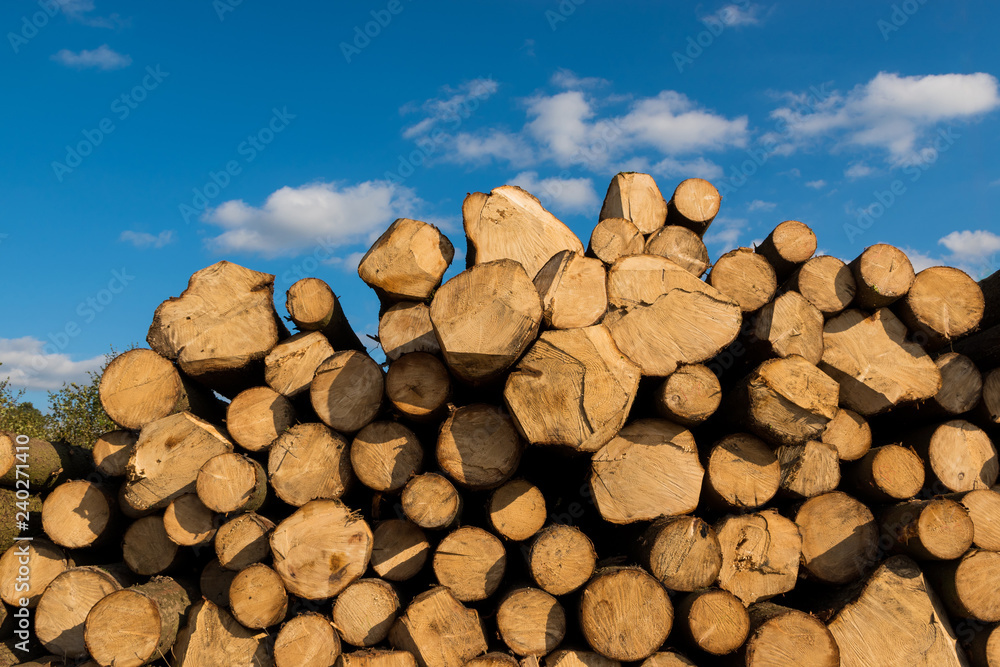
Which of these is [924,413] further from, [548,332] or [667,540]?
[548,332]

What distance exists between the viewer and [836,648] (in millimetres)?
3160

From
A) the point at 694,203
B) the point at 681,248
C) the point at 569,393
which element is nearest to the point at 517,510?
the point at 569,393

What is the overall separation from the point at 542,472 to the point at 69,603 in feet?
10.6

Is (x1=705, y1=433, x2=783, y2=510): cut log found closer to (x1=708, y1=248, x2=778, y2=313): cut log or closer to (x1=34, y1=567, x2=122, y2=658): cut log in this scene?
(x1=708, y1=248, x2=778, y2=313): cut log

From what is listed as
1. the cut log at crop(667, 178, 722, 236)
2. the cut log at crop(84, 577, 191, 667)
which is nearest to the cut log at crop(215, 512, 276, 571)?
the cut log at crop(84, 577, 191, 667)

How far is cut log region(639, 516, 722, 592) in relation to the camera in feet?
10.4

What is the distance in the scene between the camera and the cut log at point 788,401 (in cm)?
331

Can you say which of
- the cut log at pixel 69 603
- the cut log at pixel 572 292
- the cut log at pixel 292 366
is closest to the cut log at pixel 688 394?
the cut log at pixel 572 292

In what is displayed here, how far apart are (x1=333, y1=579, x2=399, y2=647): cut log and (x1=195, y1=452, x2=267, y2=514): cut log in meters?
0.86

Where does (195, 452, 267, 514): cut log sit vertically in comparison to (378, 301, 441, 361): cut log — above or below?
below

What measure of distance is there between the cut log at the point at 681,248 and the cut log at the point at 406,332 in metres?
1.80

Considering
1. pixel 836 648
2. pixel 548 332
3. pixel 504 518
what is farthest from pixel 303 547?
pixel 836 648

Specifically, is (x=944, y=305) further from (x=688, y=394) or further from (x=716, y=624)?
(x=716, y=624)

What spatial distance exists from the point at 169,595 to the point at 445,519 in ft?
6.18
